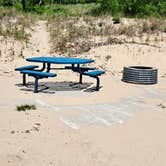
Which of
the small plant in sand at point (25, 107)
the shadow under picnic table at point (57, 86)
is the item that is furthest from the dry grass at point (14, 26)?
the small plant in sand at point (25, 107)

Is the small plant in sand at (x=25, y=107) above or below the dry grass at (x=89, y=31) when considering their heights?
below

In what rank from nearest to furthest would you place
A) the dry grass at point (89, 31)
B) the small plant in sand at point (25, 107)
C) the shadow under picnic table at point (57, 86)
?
the small plant in sand at point (25, 107) < the shadow under picnic table at point (57, 86) < the dry grass at point (89, 31)

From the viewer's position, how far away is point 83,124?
23.9ft

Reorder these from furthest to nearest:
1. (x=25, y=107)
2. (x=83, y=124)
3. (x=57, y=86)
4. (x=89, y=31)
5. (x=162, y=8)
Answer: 1. (x=162, y=8)
2. (x=89, y=31)
3. (x=57, y=86)
4. (x=25, y=107)
5. (x=83, y=124)

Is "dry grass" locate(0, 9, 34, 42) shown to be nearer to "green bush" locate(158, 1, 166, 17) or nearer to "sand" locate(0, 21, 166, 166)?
"sand" locate(0, 21, 166, 166)

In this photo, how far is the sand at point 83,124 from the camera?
223 inches

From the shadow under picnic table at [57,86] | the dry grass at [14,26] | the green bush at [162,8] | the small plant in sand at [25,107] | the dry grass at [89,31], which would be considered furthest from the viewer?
the green bush at [162,8]

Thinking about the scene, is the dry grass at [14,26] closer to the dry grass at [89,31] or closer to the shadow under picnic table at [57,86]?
the dry grass at [89,31]

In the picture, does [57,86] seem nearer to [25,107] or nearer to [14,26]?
[25,107]

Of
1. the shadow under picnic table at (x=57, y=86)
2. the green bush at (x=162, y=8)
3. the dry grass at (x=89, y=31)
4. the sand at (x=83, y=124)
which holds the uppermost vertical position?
the green bush at (x=162, y=8)

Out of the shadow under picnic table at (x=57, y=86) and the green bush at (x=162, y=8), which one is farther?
the green bush at (x=162, y=8)

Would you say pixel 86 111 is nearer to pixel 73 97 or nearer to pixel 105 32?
pixel 73 97

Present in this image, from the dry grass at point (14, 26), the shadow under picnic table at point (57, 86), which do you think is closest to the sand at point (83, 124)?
the shadow under picnic table at point (57, 86)

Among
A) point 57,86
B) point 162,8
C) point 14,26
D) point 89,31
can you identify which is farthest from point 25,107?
point 162,8
